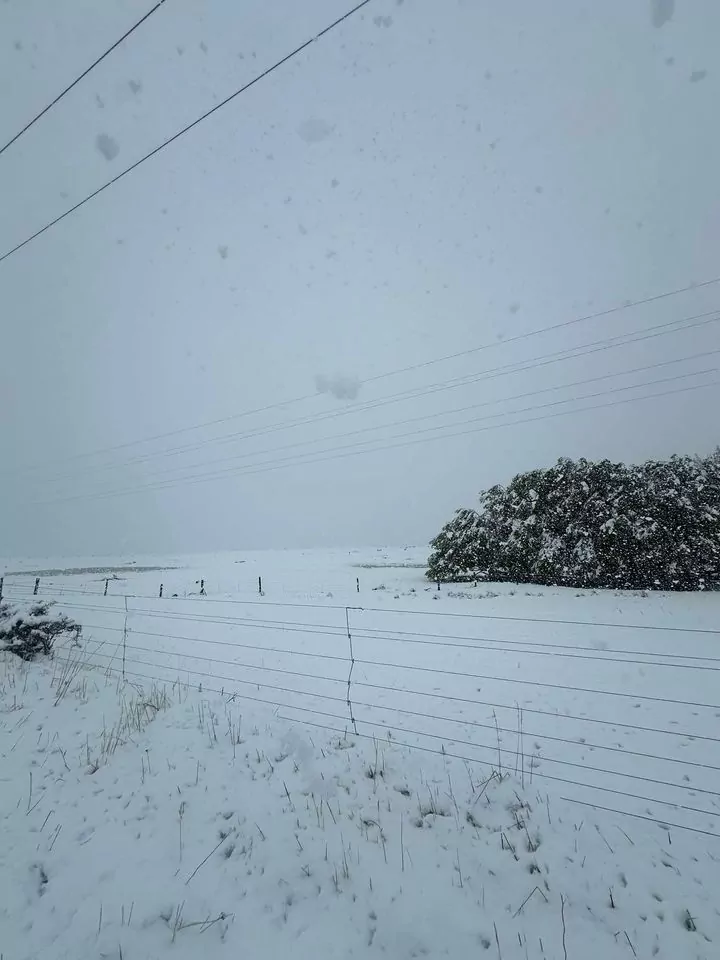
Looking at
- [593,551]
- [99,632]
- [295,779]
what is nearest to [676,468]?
[593,551]

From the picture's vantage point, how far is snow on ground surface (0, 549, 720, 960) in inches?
124

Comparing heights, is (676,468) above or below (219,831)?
above

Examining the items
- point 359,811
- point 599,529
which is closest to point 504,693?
point 359,811

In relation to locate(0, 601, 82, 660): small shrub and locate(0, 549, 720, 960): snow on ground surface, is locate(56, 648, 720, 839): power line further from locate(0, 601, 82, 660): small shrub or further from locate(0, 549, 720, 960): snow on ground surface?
locate(0, 601, 82, 660): small shrub

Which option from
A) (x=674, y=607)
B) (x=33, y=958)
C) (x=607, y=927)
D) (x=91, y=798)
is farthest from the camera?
(x=674, y=607)

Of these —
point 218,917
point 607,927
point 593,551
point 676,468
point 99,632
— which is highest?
point 676,468

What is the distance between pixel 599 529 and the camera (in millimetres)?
17234

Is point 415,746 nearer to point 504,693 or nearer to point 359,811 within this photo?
point 359,811

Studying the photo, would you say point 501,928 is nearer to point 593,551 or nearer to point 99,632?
point 99,632

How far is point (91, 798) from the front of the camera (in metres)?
4.70

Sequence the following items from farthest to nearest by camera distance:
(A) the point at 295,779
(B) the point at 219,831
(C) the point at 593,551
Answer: (C) the point at 593,551 < (A) the point at 295,779 < (B) the point at 219,831

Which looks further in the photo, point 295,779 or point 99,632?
point 99,632

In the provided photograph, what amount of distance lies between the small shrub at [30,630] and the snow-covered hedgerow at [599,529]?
15752 mm

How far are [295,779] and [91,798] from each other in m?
2.23
